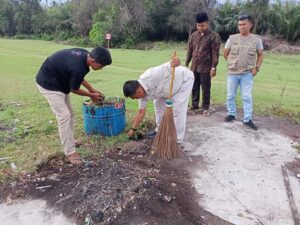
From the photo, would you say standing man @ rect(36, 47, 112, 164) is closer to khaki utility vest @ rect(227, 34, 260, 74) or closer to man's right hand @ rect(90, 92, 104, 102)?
man's right hand @ rect(90, 92, 104, 102)

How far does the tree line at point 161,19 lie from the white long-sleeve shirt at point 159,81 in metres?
20.3

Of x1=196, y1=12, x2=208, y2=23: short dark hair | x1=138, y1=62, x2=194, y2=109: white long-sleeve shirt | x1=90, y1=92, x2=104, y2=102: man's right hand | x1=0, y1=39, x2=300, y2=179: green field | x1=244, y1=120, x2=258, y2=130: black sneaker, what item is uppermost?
x1=196, y1=12, x2=208, y2=23: short dark hair

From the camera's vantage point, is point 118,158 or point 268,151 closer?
point 118,158

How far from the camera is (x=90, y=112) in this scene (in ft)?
15.0

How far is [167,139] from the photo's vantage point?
4164 mm

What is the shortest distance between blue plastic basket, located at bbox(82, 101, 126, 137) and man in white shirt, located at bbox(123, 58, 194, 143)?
341 millimetres

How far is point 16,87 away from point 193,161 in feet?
20.6

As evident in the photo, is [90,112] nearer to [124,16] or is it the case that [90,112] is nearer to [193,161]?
[193,161]

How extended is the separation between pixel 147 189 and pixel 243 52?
2.94 m

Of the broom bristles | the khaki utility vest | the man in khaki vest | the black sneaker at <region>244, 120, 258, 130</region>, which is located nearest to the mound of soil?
the broom bristles

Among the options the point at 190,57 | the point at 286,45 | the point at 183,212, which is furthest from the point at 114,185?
the point at 286,45

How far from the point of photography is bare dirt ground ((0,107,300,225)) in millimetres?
2988

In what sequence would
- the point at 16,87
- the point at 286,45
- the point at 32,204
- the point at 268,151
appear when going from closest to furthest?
the point at 32,204, the point at 268,151, the point at 16,87, the point at 286,45

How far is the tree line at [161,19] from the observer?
82.8ft
